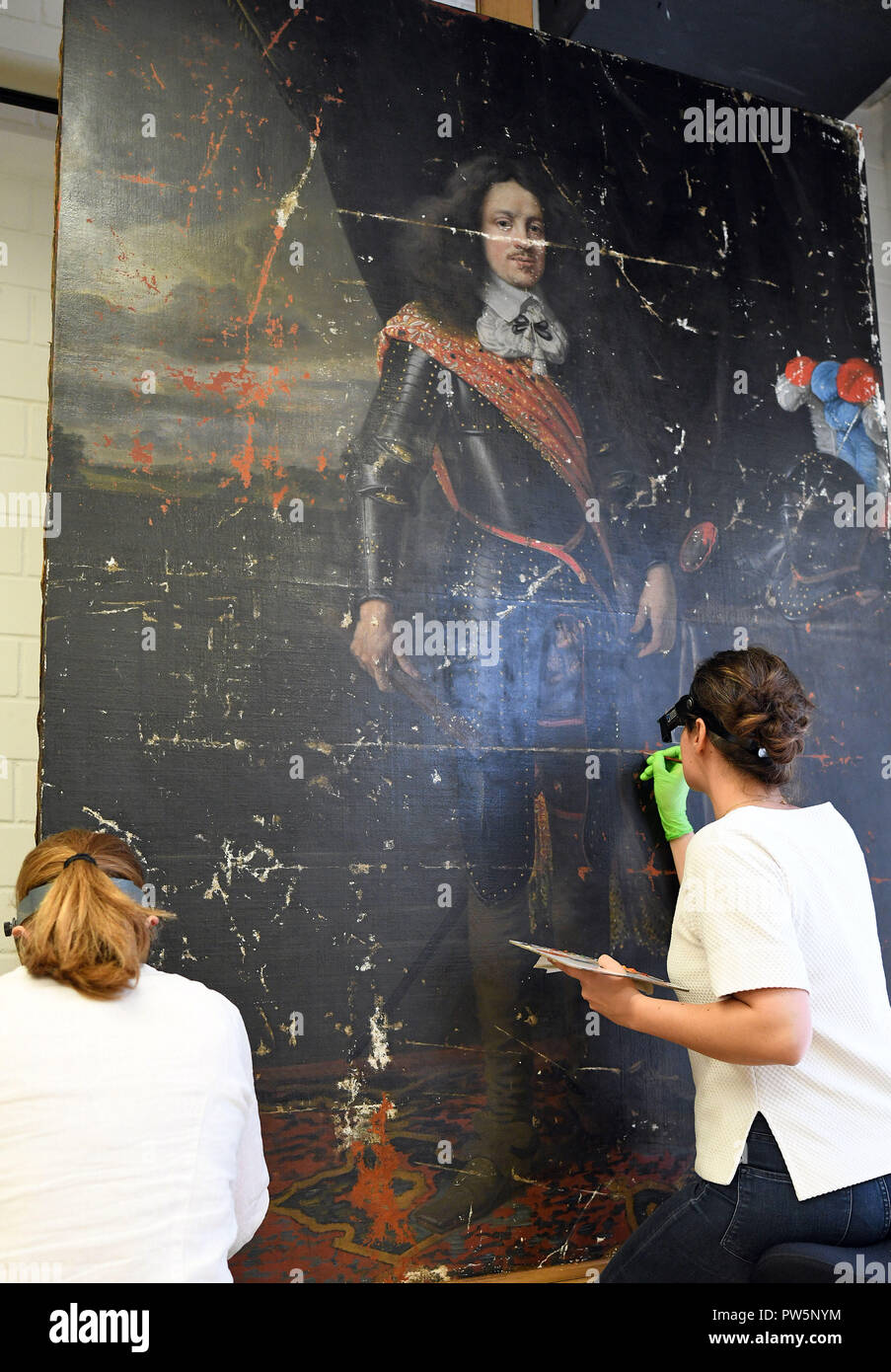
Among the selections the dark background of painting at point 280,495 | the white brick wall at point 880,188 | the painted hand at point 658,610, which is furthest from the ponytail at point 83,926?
the white brick wall at point 880,188

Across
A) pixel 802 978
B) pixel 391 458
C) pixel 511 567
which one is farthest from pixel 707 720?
pixel 391 458

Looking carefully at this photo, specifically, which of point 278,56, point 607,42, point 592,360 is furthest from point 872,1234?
point 607,42

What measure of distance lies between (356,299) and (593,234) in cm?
70

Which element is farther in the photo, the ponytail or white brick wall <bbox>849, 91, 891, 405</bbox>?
white brick wall <bbox>849, 91, 891, 405</bbox>

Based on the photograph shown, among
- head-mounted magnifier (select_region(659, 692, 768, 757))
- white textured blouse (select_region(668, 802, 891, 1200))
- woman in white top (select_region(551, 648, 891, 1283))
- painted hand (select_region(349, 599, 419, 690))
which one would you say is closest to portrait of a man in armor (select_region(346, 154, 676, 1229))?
painted hand (select_region(349, 599, 419, 690))

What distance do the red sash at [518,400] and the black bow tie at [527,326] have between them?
3.1 inches

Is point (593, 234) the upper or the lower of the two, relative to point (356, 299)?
upper

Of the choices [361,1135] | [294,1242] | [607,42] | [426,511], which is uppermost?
[607,42]

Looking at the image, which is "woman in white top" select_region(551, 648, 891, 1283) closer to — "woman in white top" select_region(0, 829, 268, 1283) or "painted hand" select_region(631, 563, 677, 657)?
"woman in white top" select_region(0, 829, 268, 1283)

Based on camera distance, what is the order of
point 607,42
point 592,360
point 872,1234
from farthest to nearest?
point 607,42, point 592,360, point 872,1234

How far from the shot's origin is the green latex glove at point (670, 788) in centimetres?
248

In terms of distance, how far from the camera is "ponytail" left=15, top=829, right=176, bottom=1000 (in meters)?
1.45

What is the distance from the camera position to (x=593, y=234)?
271cm

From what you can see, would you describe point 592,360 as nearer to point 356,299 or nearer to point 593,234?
point 593,234
